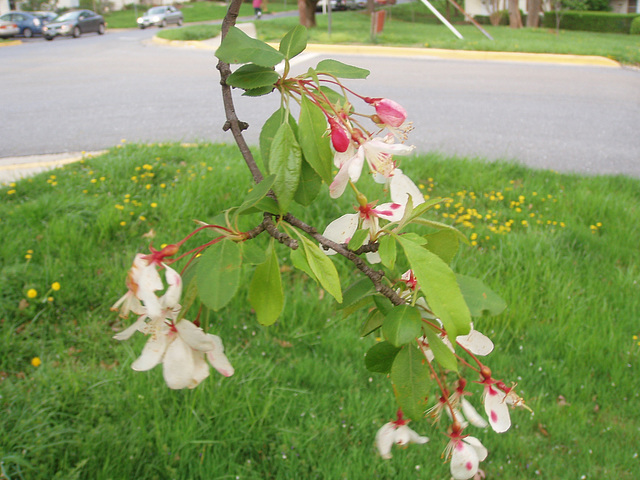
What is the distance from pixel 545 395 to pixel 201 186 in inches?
79.8

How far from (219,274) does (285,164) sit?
20 cm

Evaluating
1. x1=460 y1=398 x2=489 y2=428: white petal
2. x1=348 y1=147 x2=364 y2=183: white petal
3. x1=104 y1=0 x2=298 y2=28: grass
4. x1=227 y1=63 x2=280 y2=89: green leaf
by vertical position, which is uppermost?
x1=104 y1=0 x2=298 y2=28: grass

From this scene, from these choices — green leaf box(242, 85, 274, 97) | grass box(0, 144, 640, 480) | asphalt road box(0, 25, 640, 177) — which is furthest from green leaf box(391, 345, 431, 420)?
asphalt road box(0, 25, 640, 177)

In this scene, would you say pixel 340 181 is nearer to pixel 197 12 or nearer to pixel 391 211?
pixel 391 211

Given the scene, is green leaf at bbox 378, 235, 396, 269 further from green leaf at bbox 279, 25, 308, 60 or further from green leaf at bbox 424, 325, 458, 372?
green leaf at bbox 279, 25, 308, 60

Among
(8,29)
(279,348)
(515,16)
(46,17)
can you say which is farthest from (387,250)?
(46,17)

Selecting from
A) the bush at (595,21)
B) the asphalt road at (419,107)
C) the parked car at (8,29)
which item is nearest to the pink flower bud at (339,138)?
the asphalt road at (419,107)

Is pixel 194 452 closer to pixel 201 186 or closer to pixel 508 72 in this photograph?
pixel 201 186

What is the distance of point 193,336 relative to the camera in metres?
0.70

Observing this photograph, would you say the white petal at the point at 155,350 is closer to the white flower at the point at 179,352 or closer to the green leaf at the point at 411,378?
the white flower at the point at 179,352

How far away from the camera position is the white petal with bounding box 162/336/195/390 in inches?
27.8

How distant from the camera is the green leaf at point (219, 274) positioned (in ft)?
2.12

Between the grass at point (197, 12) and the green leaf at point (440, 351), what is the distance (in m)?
26.5

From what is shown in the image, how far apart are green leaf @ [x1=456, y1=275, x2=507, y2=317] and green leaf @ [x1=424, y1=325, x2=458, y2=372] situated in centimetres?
6
